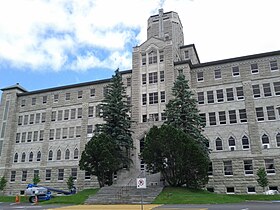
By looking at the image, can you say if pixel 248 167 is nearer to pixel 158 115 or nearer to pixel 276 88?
pixel 276 88

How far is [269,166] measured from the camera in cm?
3191

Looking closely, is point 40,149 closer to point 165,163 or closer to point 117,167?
point 117,167

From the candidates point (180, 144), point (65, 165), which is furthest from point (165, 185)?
point (65, 165)

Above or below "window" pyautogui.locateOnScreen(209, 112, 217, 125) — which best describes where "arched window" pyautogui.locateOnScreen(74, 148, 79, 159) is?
below

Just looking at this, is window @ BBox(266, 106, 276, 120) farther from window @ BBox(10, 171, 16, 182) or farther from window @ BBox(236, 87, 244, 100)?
window @ BBox(10, 171, 16, 182)

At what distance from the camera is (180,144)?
25453 mm

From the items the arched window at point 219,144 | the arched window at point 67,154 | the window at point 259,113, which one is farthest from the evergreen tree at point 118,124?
the window at point 259,113

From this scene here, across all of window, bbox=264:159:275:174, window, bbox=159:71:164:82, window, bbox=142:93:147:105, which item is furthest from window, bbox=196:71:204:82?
window, bbox=264:159:275:174

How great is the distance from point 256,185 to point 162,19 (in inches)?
1148

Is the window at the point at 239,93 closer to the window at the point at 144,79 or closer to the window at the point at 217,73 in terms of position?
the window at the point at 217,73

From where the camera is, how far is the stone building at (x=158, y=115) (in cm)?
3309

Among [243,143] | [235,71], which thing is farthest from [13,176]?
[235,71]

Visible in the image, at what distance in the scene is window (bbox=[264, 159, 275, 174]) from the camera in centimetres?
3166

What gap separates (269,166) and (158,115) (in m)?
14.1
